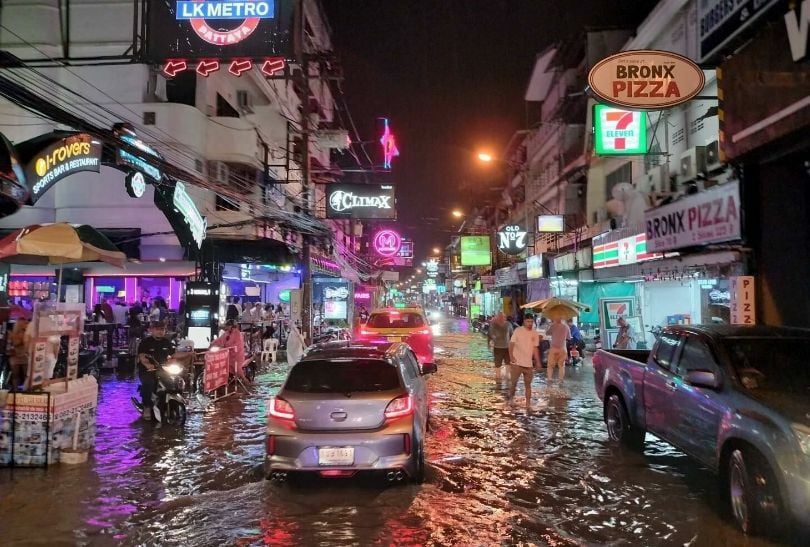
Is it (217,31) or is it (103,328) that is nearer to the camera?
(217,31)

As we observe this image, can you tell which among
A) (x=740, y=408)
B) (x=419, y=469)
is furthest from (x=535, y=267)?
(x=740, y=408)

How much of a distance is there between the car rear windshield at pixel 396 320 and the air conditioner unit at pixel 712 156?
8.22m

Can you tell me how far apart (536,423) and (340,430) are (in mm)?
5184

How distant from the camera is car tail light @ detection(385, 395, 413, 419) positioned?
20.6ft

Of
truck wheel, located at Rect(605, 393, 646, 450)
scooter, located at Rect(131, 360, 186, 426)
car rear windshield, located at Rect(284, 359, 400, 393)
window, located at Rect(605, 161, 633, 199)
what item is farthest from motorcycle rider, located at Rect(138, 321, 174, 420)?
window, located at Rect(605, 161, 633, 199)

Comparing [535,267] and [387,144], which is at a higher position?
[387,144]

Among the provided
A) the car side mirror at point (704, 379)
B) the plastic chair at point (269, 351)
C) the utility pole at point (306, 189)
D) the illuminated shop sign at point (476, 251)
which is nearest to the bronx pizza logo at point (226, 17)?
the utility pole at point (306, 189)

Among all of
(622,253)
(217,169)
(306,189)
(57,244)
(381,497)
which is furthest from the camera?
(217,169)

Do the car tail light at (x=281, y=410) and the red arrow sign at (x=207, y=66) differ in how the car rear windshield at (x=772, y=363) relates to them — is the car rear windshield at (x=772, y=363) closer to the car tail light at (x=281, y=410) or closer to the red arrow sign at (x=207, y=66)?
Result: the car tail light at (x=281, y=410)

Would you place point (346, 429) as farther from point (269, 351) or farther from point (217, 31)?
point (269, 351)

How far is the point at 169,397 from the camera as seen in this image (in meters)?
9.87

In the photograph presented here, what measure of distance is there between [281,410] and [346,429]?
2.49ft

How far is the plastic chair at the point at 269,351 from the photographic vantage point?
63.2 feet

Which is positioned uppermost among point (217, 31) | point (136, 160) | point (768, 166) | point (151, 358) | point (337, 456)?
point (217, 31)
